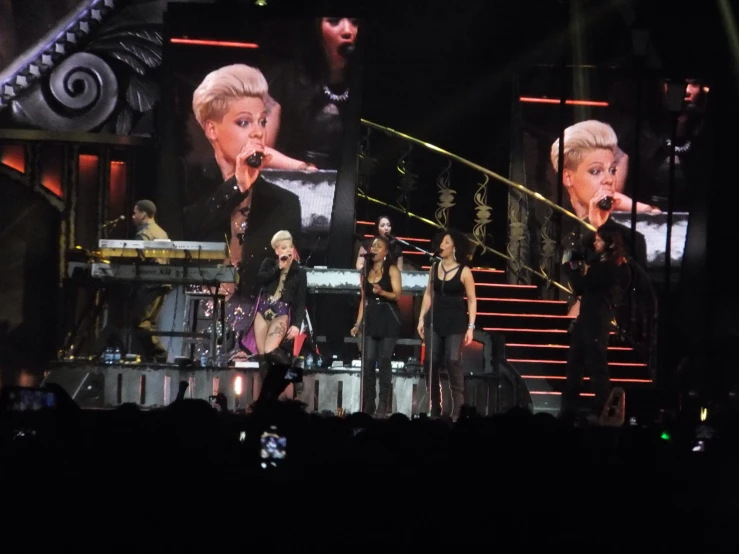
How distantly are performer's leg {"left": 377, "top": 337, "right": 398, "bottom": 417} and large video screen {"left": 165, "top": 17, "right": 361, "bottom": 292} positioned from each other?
311 cm

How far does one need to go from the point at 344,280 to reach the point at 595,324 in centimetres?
277

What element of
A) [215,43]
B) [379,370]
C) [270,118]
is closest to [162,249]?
[379,370]

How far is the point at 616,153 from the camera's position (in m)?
15.6

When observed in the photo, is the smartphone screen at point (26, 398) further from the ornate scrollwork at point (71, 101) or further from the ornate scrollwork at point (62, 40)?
the ornate scrollwork at point (62, 40)

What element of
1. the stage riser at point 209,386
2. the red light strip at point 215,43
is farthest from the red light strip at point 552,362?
the red light strip at point 215,43

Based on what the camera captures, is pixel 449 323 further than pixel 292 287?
No

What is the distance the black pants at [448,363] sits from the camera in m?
11.4

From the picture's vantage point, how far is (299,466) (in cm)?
479

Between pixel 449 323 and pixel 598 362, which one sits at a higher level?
pixel 449 323

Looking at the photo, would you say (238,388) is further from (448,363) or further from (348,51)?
(348,51)

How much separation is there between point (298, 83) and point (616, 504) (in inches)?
397

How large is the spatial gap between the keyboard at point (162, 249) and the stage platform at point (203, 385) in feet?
3.72

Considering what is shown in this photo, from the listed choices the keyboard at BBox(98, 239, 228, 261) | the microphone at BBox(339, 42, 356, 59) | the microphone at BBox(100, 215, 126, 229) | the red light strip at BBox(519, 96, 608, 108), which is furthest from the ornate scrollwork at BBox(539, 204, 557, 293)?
the microphone at BBox(100, 215, 126, 229)

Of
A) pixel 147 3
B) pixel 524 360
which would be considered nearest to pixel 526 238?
pixel 524 360
